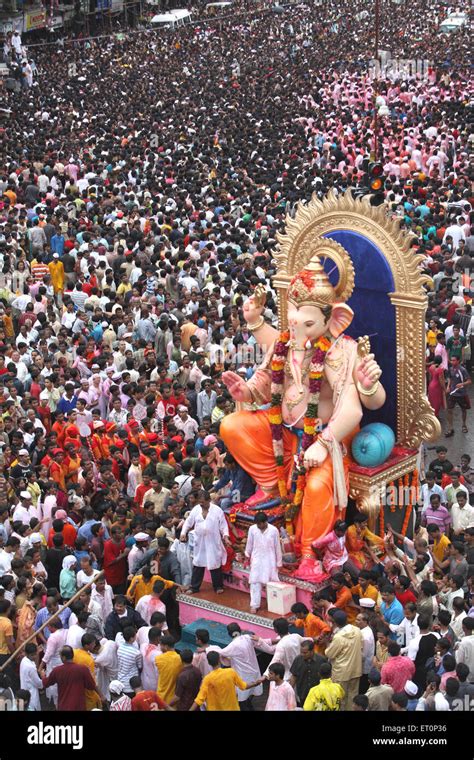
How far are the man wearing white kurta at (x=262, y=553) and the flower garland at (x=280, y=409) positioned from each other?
2.03 feet

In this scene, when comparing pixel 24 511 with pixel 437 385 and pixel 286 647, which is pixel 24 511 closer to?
pixel 286 647

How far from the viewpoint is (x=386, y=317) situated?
12477 millimetres

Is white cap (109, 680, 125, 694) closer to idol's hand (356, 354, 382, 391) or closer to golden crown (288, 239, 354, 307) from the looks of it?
idol's hand (356, 354, 382, 391)

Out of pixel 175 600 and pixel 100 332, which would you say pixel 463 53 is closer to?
pixel 100 332

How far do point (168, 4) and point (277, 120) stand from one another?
2177cm

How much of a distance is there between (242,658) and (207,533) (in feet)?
4.94

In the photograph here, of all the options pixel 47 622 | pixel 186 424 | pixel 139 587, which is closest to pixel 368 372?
pixel 139 587

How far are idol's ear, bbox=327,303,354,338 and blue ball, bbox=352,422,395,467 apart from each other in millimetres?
885

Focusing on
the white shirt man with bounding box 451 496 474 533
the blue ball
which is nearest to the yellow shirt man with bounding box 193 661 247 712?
the blue ball

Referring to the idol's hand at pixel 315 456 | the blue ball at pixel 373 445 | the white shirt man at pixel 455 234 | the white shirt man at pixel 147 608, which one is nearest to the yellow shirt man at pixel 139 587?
the white shirt man at pixel 147 608

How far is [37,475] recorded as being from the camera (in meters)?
13.4

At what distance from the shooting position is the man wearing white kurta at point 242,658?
34.0 ft

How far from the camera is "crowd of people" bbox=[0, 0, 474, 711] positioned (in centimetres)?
1018

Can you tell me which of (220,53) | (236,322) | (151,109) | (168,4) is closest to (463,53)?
(220,53)
